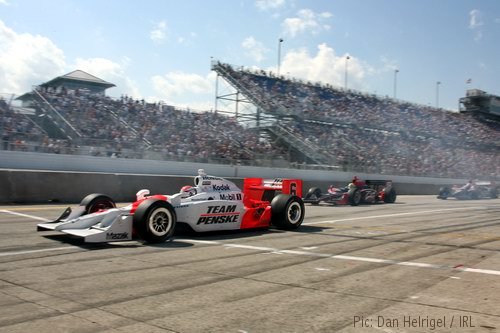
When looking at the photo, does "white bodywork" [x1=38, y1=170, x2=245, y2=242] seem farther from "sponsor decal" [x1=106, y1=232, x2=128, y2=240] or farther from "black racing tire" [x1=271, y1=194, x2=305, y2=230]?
"black racing tire" [x1=271, y1=194, x2=305, y2=230]

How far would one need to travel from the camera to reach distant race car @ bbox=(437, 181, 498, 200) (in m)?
28.4

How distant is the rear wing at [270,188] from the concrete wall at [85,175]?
22.2 ft

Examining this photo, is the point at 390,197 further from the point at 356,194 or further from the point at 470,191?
Answer: the point at 470,191

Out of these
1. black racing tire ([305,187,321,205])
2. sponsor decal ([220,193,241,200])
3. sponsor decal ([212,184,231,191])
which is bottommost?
black racing tire ([305,187,321,205])

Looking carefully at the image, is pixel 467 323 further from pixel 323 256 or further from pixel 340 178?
pixel 340 178

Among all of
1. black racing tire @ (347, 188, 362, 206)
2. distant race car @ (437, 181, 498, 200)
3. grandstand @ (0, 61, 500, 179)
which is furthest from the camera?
distant race car @ (437, 181, 498, 200)

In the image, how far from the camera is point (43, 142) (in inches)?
723

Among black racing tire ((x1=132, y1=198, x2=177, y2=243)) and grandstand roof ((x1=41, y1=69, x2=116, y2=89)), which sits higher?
grandstand roof ((x1=41, y1=69, x2=116, y2=89))

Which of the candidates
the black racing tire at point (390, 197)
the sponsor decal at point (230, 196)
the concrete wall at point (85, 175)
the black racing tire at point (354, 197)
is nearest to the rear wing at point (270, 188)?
the sponsor decal at point (230, 196)

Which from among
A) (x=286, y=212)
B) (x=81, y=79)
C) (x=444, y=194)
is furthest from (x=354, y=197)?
(x=81, y=79)

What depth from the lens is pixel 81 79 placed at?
33344 millimetres

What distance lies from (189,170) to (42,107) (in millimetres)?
6842

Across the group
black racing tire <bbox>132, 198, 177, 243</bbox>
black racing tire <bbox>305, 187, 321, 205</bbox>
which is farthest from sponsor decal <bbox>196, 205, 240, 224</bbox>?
black racing tire <bbox>305, 187, 321, 205</bbox>

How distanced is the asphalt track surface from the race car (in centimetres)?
28
